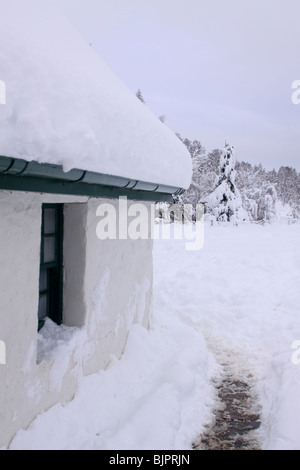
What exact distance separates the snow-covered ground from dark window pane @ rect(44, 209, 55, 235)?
1656mm

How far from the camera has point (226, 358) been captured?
648 cm

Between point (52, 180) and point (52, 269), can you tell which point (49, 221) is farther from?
point (52, 180)

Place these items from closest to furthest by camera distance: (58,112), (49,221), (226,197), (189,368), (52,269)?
(58,112), (49,221), (52,269), (189,368), (226,197)

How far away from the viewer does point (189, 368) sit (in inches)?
214

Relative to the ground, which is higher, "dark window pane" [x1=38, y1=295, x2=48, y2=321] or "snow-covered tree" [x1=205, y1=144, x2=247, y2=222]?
"snow-covered tree" [x1=205, y1=144, x2=247, y2=222]

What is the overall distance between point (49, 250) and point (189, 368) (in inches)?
109

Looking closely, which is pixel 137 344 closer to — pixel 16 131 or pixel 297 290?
pixel 16 131

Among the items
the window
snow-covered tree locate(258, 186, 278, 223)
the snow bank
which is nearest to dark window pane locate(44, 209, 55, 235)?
the window

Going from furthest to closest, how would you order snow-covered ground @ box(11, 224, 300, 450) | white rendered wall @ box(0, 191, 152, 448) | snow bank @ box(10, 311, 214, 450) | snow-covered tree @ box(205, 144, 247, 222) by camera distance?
snow-covered tree @ box(205, 144, 247, 222) < snow-covered ground @ box(11, 224, 300, 450) < snow bank @ box(10, 311, 214, 450) < white rendered wall @ box(0, 191, 152, 448)

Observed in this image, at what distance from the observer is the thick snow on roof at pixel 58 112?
2295mm

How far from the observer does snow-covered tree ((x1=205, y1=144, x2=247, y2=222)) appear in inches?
1058

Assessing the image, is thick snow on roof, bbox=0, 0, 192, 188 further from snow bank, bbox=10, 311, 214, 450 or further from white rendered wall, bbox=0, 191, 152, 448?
snow bank, bbox=10, 311, 214, 450

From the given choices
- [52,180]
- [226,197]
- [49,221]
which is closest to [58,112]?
[52,180]

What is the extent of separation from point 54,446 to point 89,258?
5.94ft
